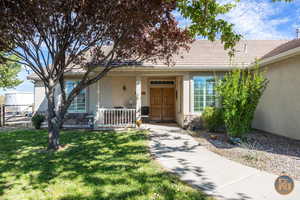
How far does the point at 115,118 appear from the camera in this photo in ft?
30.5

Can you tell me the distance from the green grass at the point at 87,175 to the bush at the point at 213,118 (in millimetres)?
3881

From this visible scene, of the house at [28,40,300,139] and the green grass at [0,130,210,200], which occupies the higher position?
the house at [28,40,300,139]

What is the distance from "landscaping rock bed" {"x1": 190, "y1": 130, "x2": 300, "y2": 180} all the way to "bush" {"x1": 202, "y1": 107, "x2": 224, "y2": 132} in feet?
3.11

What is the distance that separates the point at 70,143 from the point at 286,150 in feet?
24.9

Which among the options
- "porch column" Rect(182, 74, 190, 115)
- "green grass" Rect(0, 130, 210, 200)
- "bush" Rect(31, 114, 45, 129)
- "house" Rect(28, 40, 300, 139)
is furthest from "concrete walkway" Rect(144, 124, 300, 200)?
"bush" Rect(31, 114, 45, 129)

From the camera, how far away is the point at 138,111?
28.8 ft

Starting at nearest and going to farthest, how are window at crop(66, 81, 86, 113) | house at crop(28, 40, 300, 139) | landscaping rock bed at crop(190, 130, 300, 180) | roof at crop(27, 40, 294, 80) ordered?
1. landscaping rock bed at crop(190, 130, 300, 180)
2. house at crop(28, 40, 300, 139)
3. roof at crop(27, 40, 294, 80)
4. window at crop(66, 81, 86, 113)

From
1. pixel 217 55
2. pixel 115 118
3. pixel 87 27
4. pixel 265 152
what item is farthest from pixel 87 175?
pixel 217 55

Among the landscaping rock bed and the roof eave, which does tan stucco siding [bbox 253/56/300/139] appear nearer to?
the roof eave

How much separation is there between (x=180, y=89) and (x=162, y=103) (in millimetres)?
2169

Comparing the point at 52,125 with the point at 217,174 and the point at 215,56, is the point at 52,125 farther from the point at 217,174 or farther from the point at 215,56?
the point at 215,56

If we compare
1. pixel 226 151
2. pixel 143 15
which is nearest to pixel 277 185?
pixel 226 151

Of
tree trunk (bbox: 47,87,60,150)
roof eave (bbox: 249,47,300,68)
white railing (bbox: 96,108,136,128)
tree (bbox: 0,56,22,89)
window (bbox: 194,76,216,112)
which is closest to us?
tree trunk (bbox: 47,87,60,150)

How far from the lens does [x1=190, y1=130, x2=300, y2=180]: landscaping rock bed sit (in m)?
4.09
